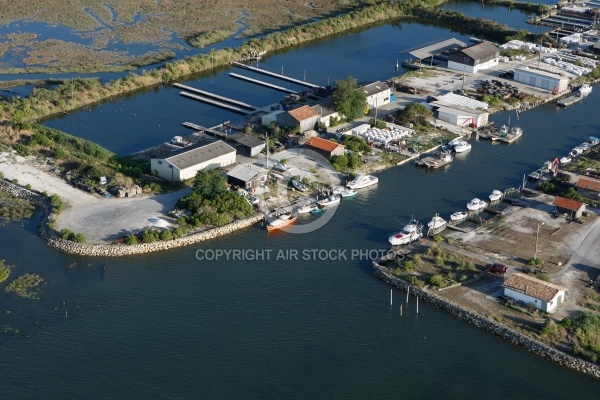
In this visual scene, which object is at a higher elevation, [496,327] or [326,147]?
[326,147]

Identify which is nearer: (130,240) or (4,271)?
(4,271)

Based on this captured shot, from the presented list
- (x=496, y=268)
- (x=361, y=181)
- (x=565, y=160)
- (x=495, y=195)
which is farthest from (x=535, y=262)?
(x=565, y=160)

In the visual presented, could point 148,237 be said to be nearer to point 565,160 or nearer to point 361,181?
point 361,181

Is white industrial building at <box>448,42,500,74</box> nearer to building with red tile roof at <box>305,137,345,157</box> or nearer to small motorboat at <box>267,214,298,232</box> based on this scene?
building with red tile roof at <box>305,137,345,157</box>

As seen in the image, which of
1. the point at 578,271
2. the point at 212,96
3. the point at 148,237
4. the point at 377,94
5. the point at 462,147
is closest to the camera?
the point at 578,271

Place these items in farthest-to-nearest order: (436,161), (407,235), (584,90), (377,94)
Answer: (584,90), (377,94), (436,161), (407,235)

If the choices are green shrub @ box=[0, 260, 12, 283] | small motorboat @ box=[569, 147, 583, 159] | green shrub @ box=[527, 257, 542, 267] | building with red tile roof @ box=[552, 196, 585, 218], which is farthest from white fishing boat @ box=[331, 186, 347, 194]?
green shrub @ box=[0, 260, 12, 283]

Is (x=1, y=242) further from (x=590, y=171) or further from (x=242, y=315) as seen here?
(x=590, y=171)

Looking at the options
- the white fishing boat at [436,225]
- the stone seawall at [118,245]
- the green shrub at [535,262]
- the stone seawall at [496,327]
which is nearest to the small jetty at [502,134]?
the white fishing boat at [436,225]
